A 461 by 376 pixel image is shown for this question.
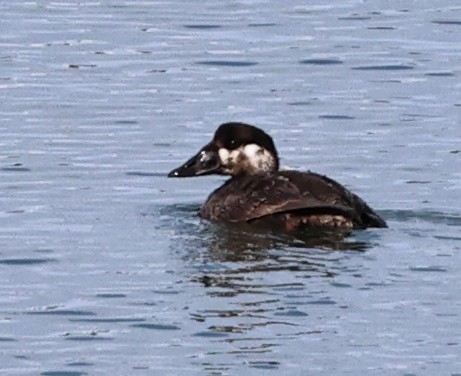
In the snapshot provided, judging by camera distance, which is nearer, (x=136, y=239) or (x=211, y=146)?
(x=136, y=239)

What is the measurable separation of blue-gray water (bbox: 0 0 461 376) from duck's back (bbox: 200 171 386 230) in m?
0.16

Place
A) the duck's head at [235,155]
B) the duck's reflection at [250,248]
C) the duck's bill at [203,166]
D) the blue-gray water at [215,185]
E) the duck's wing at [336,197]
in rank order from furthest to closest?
the duck's bill at [203,166] < the duck's head at [235,155] < the duck's wing at [336,197] < the duck's reflection at [250,248] < the blue-gray water at [215,185]

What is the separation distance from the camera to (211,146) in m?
15.3

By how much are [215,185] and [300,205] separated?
108 inches

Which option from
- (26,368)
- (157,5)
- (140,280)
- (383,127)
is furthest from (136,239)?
(157,5)

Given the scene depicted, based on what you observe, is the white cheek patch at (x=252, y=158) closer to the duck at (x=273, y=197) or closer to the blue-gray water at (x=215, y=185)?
the duck at (x=273, y=197)

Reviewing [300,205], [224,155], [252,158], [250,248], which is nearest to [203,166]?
[224,155]

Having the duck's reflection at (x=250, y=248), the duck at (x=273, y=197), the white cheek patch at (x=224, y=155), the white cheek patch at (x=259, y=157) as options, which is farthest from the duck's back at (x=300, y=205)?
the white cheek patch at (x=224, y=155)

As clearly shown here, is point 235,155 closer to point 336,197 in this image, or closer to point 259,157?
point 259,157

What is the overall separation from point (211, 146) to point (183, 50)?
20.3ft

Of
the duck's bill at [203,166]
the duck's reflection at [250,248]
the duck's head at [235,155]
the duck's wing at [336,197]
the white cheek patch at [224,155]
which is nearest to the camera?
the duck's reflection at [250,248]

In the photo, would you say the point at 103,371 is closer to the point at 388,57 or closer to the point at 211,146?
the point at 211,146

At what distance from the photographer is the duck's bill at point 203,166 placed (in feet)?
50.4

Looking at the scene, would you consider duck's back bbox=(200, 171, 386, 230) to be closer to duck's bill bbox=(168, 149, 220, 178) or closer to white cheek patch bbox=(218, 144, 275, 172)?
white cheek patch bbox=(218, 144, 275, 172)
